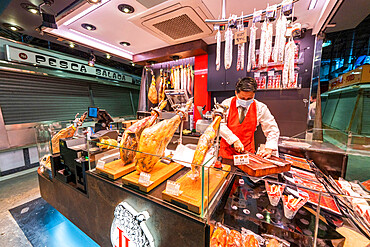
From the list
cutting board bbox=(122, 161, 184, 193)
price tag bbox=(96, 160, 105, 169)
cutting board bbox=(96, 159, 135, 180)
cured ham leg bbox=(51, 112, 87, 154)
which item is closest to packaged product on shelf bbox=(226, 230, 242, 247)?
cutting board bbox=(122, 161, 184, 193)

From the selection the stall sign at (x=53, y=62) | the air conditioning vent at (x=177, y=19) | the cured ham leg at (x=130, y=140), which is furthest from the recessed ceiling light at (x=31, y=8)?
the cured ham leg at (x=130, y=140)

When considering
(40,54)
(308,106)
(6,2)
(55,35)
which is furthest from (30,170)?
(308,106)

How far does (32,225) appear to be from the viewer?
187cm

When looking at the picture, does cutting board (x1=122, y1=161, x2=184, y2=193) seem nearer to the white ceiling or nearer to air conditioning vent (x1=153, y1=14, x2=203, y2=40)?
the white ceiling

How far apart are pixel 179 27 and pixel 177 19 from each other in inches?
10.6

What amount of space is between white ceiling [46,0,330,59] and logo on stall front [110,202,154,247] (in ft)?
8.01

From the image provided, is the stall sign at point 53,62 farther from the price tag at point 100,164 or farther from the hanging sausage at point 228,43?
the hanging sausage at point 228,43

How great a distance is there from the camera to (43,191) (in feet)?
6.77

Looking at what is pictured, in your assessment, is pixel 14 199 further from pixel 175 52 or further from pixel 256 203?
pixel 175 52

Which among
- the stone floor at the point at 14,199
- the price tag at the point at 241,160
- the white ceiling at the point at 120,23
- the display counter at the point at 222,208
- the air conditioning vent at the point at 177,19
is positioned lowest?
the stone floor at the point at 14,199

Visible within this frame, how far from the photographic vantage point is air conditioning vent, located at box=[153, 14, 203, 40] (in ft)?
8.06

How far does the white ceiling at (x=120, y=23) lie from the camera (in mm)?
2195

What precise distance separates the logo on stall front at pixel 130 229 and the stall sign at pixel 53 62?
418 cm

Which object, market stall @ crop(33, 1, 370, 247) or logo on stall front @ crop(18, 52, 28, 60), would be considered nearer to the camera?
market stall @ crop(33, 1, 370, 247)
